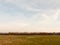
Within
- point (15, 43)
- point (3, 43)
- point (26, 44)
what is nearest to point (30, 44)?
point (26, 44)

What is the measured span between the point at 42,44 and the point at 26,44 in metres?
4.31

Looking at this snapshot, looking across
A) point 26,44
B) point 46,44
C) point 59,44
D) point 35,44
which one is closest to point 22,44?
point 26,44

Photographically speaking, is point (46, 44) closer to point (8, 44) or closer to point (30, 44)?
point (30, 44)

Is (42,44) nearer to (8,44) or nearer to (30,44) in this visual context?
(30,44)

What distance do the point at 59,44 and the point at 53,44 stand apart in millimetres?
1707

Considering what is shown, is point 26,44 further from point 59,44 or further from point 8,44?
point 59,44

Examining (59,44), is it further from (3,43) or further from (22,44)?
(3,43)

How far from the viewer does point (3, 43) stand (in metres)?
39.2

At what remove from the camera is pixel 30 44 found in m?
38.4

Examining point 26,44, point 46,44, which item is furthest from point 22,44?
point 46,44

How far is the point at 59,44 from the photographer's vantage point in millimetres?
38562

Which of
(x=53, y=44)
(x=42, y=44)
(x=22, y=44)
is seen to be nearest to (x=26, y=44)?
(x=22, y=44)

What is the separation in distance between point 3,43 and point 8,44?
5.59ft

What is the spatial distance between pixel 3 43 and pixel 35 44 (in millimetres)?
8798
